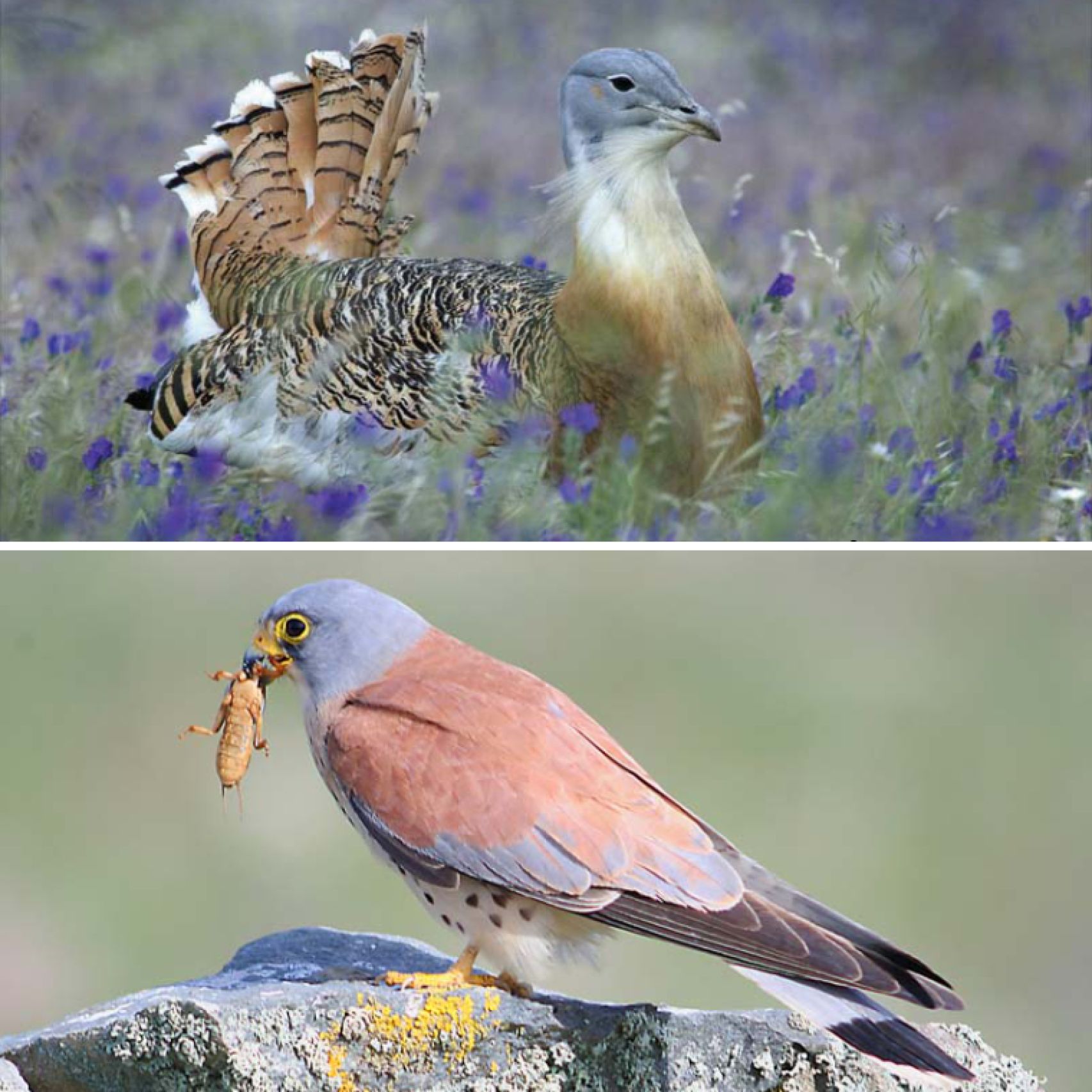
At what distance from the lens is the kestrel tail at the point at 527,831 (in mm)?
2926

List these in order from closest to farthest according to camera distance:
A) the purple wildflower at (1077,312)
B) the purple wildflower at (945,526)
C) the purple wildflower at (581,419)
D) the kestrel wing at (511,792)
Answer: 1. the kestrel wing at (511,792)
2. the purple wildflower at (581,419)
3. the purple wildflower at (945,526)
4. the purple wildflower at (1077,312)

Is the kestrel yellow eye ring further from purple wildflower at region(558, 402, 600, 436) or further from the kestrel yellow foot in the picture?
purple wildflower at region(558, 402, 600, 436)

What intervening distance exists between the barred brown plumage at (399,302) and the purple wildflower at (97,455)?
0.45 ft

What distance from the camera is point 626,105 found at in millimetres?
4617

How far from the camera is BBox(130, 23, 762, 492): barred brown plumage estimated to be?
4.44 metres

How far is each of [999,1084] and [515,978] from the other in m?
0.73

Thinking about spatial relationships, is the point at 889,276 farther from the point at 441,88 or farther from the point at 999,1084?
the point at 999,1084

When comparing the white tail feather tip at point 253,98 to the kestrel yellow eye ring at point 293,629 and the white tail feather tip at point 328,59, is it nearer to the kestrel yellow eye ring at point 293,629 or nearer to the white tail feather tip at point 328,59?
the white tail feather tip at point 328,59

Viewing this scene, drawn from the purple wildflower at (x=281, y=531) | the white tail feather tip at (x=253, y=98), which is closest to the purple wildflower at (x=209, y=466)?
the purple wildflower at (x=281, y=531)

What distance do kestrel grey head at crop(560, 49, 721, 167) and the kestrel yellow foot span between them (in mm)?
2047

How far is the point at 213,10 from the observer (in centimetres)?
564

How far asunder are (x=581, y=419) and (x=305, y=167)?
1.11m

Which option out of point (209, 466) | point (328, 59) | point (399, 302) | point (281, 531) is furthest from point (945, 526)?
point (328, 59)

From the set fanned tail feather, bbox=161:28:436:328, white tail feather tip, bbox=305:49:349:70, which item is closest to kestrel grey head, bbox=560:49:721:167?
fanned tail feather, bbox=161:28:436:328
